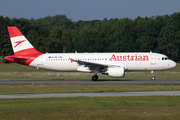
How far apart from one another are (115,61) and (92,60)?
3.22 m

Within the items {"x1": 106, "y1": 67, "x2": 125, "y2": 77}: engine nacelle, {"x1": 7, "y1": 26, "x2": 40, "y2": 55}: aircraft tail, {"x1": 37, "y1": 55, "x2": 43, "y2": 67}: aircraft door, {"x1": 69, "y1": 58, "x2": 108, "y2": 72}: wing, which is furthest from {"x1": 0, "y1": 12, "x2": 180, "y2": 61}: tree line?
{"x1": 106, "y1": 67, "x2": 125, "y2": 77}: engine nacelle

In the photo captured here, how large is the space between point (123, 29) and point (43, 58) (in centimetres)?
7681

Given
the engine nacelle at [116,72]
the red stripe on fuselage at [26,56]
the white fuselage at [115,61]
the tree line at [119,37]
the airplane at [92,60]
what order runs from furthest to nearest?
the tree line at [119,37], the red stripe on fuselage at [26,56], the white fuselage at [115,61], the airplane at [92,60], the engine nacelle at [116,72]

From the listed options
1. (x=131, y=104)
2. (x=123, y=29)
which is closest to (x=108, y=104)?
(x=131, y=104)

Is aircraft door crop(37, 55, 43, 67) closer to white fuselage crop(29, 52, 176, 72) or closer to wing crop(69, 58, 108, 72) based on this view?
white fuselage crop(29, 52, 176, 72)

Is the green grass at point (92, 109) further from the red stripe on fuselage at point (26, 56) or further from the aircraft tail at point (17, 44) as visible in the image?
the aircraft tail at point (17, 44)

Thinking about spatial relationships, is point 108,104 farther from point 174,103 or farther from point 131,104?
point 174,103

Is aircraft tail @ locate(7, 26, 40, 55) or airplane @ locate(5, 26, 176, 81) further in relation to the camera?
aircraft tail @ locate(7, 26, 40, 55)

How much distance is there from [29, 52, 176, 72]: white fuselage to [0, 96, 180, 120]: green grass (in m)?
17.9

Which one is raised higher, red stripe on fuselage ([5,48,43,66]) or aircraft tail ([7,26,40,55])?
aircraft tail ([7,26,40,55])

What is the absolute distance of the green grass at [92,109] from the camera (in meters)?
14.1

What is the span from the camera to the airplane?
37531 mm

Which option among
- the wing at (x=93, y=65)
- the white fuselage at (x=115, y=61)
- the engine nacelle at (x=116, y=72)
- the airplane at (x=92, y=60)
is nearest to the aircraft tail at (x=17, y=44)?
the airplane at (x=92, y=60)

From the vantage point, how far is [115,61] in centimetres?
3791
